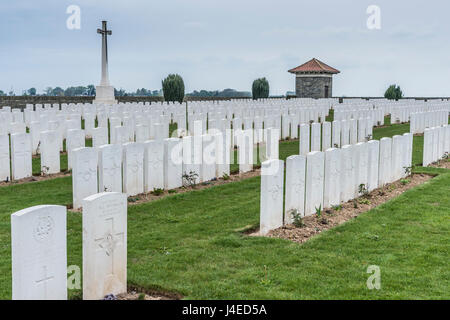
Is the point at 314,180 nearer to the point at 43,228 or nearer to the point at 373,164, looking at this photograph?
the point at 373,164

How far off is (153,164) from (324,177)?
10.5 feet

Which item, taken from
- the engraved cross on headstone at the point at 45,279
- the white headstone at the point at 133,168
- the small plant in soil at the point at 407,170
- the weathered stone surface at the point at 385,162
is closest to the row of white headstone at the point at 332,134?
the small plant in soil at the point at 407,170

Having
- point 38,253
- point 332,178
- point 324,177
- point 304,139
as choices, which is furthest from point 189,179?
point 38,253

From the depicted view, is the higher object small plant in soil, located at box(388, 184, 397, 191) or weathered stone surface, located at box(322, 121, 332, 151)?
weathered stone surface, located at box(322, 121, 332, 151)

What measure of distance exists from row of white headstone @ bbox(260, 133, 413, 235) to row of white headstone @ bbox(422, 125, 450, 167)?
252 centimetres

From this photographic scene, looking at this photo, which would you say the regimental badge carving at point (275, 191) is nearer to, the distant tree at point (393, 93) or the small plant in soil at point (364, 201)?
the small plant in soil at point (364, 201)

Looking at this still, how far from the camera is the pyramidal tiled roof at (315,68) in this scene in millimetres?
54031

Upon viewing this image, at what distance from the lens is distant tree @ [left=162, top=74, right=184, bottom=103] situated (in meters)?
39.2

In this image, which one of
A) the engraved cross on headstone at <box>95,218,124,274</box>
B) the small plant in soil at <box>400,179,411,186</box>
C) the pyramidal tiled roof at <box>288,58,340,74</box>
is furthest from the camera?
the pyramidal tiled roof at <box>288,58,340,74</box>

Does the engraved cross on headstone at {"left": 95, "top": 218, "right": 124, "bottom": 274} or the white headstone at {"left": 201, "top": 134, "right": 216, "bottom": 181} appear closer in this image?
the engraved cross on headstone at {"left": 95, "top": 218, "right": 124, "bottom": 274}

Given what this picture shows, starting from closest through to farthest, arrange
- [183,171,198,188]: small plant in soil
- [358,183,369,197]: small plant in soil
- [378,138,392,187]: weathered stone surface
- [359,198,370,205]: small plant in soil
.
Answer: [359,198,370,205]: small plant in soil < [358,183,369,197]: small plant in soil < [378,138,392,187]: weathered stone surface < [183,171,198,188]: small plant in soil

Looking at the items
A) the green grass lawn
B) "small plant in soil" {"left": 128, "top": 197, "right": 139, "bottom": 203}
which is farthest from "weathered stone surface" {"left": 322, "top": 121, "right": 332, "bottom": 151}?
"small plant in soil" {"left": 128, "top": 197, "right": 139, "bottom": 203}

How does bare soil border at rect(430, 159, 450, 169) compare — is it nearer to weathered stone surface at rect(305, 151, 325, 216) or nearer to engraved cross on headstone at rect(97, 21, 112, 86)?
weathered stone surface at rect(305, 151, 325, 216)

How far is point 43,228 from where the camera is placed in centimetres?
423
